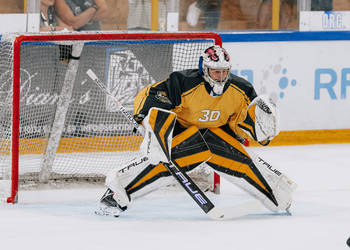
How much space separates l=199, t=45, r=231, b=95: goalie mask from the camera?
12.8ft

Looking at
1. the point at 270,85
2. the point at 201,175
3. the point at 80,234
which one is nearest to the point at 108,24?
the point at 270,85

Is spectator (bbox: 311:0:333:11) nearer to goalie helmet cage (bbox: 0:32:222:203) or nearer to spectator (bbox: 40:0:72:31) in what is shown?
goalie helmet cage (bbox: 0:32:222:203)

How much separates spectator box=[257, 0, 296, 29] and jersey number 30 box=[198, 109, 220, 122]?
2.61 m

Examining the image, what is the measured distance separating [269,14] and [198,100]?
2.78 m

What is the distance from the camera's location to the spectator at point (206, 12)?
6.32 meters

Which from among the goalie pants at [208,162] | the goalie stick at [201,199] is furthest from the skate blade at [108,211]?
the goalie stick at [201,199]

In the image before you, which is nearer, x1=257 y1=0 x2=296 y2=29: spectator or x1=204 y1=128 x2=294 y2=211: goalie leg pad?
x1=204 y1=128 x2=294 y2=211: goalie leg pad

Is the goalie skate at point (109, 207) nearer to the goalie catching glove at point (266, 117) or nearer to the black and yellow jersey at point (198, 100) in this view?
the black and yellow jersey at point (198, 100)

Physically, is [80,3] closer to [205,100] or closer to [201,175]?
[201,175]

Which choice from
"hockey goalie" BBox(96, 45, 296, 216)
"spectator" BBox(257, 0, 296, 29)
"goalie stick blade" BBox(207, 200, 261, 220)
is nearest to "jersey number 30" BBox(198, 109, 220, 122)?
"hockey goalie" BBox(96, 45, 296, 216)

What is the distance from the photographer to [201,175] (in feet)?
15.6

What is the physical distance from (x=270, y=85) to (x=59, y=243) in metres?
3.07

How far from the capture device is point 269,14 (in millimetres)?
6578

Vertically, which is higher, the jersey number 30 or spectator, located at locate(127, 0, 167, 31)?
spectator, located at locate(127, 0, 167, 31)
